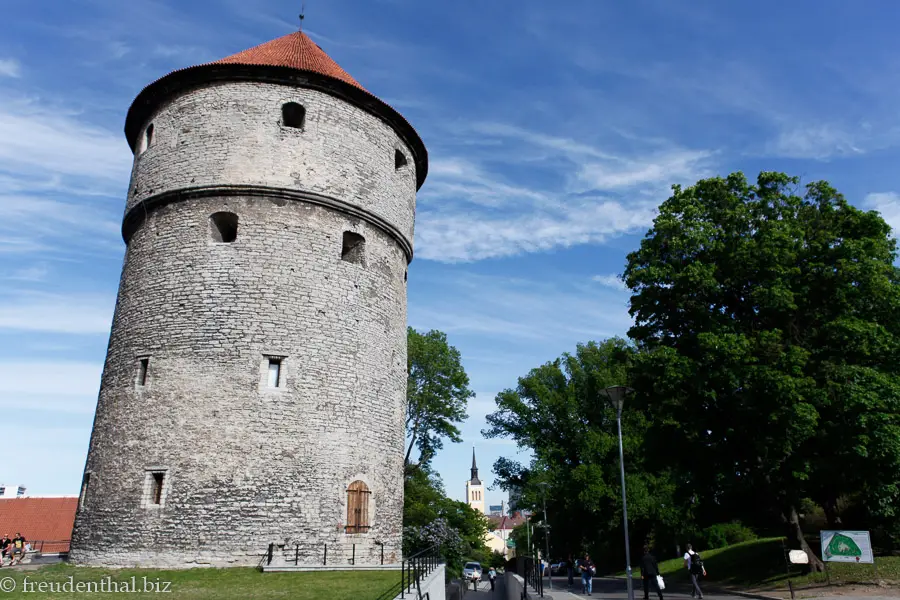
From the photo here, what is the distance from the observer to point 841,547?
13.1 meters

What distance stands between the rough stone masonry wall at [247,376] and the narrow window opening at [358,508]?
0.55ft

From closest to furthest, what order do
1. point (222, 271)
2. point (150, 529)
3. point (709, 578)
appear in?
point (150, 529), point (222, 271), point (709, 578)

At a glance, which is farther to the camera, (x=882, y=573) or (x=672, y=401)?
(x=672, y=401)

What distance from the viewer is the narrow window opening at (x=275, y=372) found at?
12.8 metres

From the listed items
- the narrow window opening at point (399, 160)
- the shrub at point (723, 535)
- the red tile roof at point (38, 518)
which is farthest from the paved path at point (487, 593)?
the red tile roof at point (38, 518)

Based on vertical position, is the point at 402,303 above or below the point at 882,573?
above

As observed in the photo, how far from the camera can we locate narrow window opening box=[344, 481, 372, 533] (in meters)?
12.8

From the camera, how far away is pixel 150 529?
11.7 meters

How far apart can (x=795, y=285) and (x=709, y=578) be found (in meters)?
9.66

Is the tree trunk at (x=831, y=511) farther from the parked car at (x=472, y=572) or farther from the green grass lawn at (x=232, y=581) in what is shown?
the parked car at (x=472, y=572)

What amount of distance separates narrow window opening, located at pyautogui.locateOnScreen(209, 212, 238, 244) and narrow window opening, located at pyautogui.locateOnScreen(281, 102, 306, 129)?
8.77ft

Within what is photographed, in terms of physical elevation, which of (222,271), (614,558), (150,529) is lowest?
(614,558)

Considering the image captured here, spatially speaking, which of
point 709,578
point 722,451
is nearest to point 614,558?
point 709,578

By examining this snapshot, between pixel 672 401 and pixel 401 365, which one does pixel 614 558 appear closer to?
pixel 672 401
